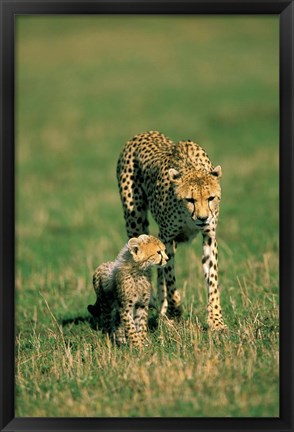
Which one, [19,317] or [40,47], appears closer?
[19,317]

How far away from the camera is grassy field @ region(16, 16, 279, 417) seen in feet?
17.8

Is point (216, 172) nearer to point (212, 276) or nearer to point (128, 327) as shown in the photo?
point (212, 276)

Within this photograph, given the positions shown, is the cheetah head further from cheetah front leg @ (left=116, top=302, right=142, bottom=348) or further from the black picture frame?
the black picture frame

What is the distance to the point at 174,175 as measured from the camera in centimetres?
671

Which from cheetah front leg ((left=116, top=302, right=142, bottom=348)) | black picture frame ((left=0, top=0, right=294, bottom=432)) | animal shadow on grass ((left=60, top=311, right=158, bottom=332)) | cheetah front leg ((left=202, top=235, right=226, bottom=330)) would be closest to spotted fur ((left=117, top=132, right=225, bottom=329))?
cheetah front leg ((left=202, top=235, right=226, bottom=330))

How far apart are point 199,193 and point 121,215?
7.38 metres

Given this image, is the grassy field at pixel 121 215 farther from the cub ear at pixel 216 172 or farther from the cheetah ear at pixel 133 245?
the cub ear at pixel 216 172

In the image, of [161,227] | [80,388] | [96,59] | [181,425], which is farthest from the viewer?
[96,59]

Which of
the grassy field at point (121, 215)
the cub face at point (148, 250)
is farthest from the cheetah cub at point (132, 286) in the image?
the grassy field at point (121, 215)

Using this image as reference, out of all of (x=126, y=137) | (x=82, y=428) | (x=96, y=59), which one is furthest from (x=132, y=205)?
(x=96, y=59)
